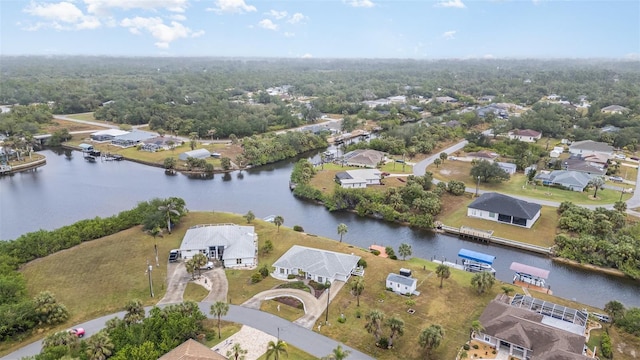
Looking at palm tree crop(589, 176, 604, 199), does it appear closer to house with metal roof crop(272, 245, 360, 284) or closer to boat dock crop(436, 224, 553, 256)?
boat dock crop(436, 224, 553, 256)

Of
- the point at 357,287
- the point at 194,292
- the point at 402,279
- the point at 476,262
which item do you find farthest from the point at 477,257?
the point at 194,292

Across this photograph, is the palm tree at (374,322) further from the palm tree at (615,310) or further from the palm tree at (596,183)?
the palm tree at (596,183)

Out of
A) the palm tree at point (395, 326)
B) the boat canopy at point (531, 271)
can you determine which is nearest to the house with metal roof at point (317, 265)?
the palm tree at point (395, 326)

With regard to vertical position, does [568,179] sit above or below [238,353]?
above

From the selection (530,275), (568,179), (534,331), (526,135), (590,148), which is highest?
(526,135)

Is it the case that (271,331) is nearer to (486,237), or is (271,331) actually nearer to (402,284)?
(402,284)

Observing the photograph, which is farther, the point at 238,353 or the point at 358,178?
the point at 358,178

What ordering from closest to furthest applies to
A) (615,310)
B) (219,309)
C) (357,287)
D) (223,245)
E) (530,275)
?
(219,309) → (615,310) → (357,287) → (530,275) → (223,245)
